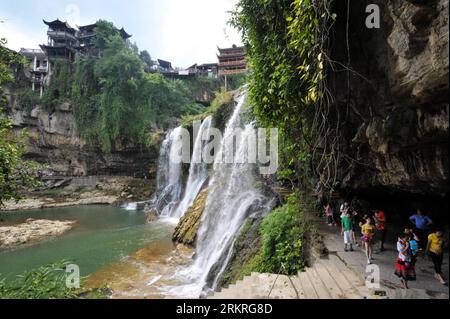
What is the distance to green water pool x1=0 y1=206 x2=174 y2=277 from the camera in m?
11.5

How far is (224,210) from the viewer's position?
36.3 ft

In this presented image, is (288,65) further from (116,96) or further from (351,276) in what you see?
(116,96)

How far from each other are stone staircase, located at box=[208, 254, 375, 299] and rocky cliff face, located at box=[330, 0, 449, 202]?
2.15 metres

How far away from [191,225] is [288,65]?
365 inches

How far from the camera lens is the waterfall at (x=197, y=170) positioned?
18656mm

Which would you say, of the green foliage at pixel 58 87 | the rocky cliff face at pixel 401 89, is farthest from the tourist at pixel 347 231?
the green foliage at pixel 58 87

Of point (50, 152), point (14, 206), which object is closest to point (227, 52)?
point (50, 152)

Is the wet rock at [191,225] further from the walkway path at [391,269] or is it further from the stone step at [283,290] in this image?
the stone step at [283,290]

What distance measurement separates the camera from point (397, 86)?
3.80 m

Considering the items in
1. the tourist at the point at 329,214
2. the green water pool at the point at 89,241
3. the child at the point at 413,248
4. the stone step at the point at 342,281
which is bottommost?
the green water pool at the point at 89,241

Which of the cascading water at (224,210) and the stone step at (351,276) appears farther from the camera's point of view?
the cascading water at (224,210)

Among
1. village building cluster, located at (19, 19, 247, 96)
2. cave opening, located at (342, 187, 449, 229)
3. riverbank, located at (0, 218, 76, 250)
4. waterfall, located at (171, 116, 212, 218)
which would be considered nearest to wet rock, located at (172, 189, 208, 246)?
waterfall, located at (171, 116, 212, 218)

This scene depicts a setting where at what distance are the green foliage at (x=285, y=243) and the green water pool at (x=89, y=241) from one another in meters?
5.50

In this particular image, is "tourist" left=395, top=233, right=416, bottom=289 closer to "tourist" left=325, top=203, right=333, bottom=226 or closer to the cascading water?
"tourist" left=325, top=203, right=333, bottom=226
